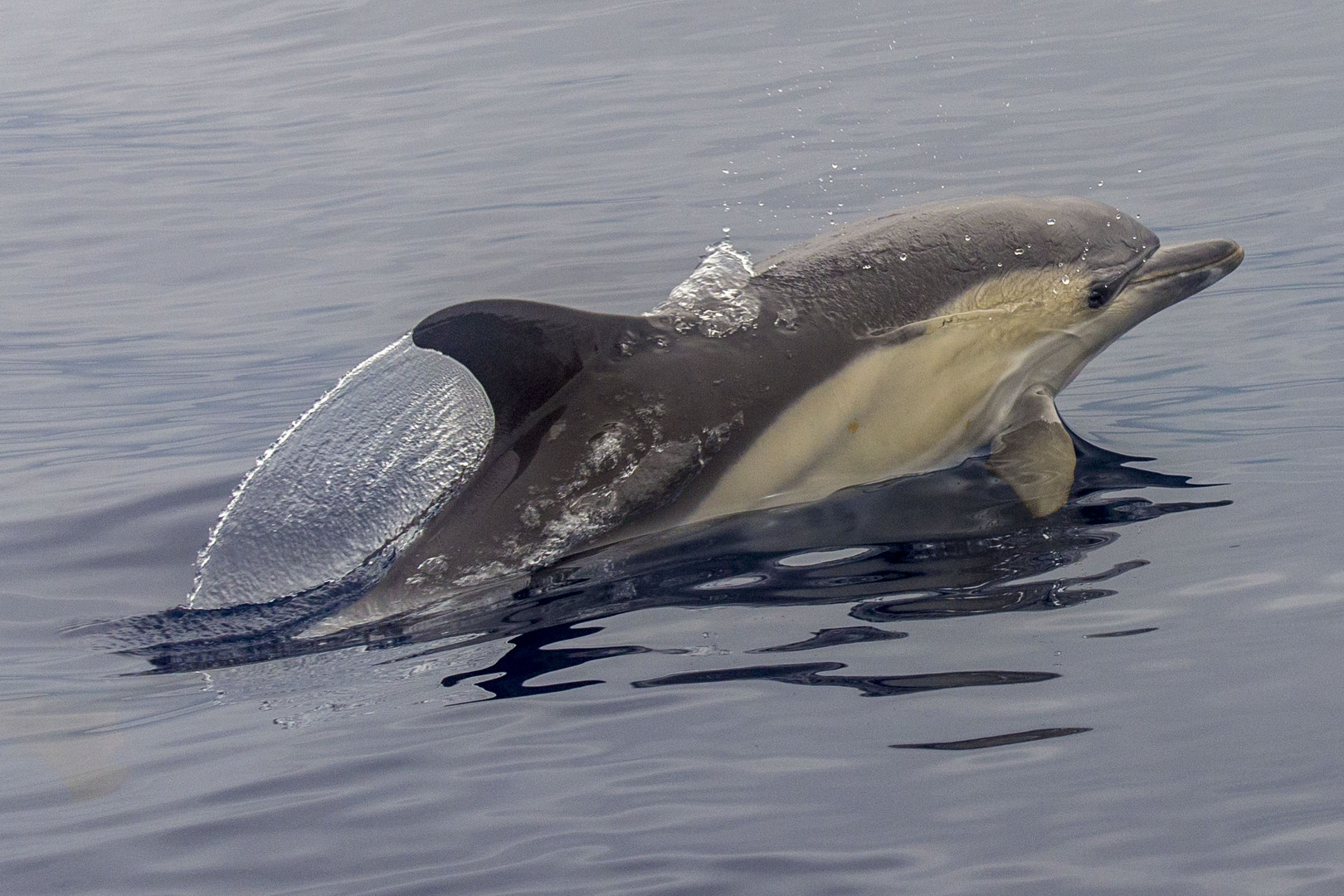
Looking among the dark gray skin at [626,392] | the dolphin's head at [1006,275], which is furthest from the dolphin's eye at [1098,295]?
the dark gray skin at [626,392]

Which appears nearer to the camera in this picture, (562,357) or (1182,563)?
(1182,563)

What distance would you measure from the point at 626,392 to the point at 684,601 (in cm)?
95

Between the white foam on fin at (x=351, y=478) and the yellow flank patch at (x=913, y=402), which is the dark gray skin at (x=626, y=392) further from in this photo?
the white foam on fin at (x=351, y=478)

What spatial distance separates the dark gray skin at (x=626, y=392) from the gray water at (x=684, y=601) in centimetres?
67

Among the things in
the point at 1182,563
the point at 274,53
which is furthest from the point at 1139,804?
the point at 274,53

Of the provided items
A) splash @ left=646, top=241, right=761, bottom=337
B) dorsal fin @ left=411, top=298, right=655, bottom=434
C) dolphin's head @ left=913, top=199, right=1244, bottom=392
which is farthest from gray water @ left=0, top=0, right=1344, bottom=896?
splash @ left=646, top=241, right=761, bottom=337

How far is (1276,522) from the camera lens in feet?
17.9

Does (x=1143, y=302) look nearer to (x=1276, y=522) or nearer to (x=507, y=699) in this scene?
(x=1276, y=522)

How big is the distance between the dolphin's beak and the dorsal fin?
2.64 meters

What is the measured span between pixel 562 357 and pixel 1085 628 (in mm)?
2229

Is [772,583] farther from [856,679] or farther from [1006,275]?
[1006,275]

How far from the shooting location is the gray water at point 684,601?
142 inches

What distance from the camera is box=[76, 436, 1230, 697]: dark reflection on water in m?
4.84

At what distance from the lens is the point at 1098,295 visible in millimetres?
6621
